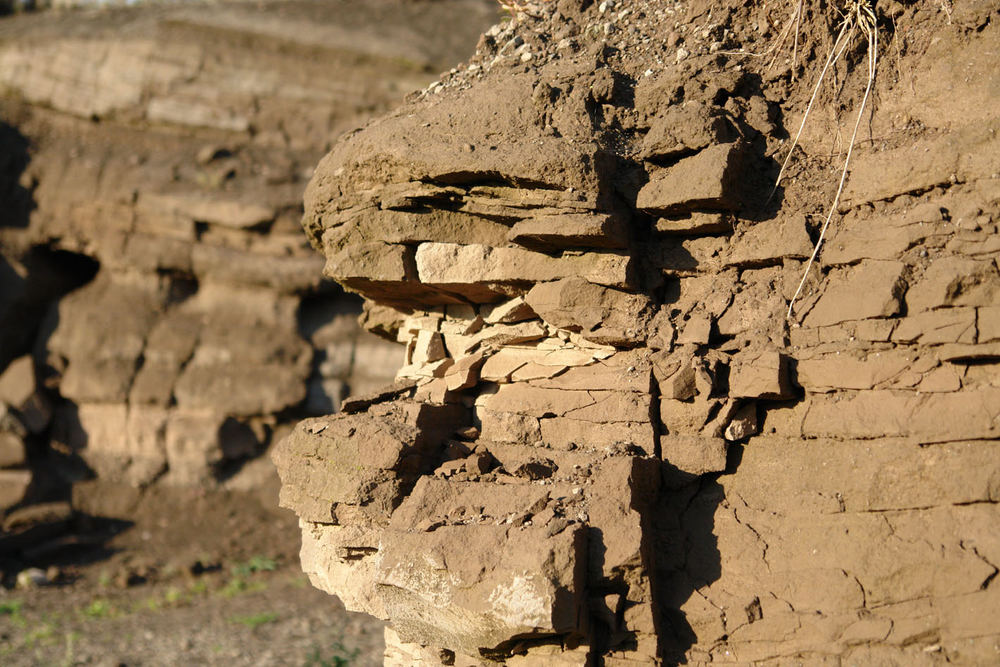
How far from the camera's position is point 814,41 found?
3.59m

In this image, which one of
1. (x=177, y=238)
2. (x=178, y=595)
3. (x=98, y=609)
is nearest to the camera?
(x=98, y=609)

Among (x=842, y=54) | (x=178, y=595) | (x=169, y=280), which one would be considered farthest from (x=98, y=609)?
(x=842, y=54)

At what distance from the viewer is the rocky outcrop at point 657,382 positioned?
2918 mm

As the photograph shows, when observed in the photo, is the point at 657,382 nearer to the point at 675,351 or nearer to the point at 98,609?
the point at 675,351

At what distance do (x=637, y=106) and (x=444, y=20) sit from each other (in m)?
11.8

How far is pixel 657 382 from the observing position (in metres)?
3.43

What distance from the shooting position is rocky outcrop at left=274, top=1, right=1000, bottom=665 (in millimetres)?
2918

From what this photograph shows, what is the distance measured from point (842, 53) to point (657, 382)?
1.63 m

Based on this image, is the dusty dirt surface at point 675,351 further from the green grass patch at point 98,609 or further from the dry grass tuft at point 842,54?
the green grass patch at point 98,609

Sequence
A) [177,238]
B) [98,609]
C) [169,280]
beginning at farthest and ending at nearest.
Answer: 1. [169,280]
2. [177,238]
3. [98,609]

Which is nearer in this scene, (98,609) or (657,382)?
(657,382)

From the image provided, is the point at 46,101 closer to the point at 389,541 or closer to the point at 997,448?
the point at 389,541

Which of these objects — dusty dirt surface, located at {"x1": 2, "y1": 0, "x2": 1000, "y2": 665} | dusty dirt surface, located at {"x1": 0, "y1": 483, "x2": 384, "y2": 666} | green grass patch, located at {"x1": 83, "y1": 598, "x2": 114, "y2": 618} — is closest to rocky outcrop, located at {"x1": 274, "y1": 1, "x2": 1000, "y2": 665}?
dusty dirt surface, located at {"x1": 2, "y1": 0, "x2": 1000, "y2": 665}

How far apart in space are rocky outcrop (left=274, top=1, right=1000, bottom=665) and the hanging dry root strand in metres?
0.07
